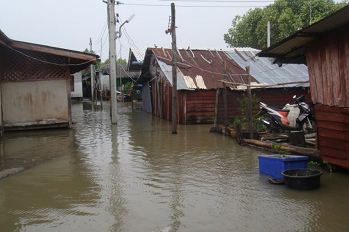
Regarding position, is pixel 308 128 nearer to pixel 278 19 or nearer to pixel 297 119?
pixel 297 119

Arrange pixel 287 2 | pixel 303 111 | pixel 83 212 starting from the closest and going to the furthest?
pixel 83 212 → pixel 303 111 → pixel 287 2

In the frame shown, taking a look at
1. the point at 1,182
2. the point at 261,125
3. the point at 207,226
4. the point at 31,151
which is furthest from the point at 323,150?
the point at 31,151

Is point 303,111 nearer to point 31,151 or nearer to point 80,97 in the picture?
point 31,151

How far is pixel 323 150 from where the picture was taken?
6914 mm

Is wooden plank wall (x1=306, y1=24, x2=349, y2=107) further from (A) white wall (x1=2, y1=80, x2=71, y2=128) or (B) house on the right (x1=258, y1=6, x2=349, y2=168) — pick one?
(A) white wall (x1=2, y1=80, x2=71, y2=128)

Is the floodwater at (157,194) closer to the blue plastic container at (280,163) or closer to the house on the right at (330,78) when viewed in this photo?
the blue plastic container at (280,163)

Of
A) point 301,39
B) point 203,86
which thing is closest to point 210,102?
point 203,86

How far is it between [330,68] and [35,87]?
37.8ft

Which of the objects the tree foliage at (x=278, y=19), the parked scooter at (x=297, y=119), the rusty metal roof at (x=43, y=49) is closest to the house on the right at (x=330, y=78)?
the parked scooter at (x=297, y=119)

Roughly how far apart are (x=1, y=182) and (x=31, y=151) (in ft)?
11.1

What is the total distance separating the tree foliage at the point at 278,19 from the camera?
93.4 feet

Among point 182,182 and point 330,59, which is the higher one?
point 330,59

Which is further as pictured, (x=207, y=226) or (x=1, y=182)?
(x=1, y=182)

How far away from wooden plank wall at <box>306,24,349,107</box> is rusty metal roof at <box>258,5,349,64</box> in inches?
7.4
